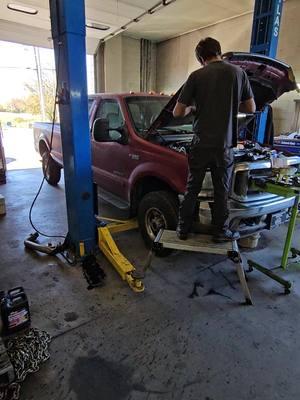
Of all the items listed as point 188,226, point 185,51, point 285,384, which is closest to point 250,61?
point 188,226

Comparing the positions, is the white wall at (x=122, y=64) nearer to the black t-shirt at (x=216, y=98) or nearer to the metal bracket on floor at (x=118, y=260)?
the metal bracket on floor at (x=118, y=260)

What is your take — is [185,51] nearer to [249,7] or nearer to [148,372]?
[249,7]

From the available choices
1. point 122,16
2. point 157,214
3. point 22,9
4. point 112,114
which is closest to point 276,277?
point 157,214

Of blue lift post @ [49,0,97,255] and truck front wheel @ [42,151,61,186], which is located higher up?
blue lift post @ [49,0,97,255]

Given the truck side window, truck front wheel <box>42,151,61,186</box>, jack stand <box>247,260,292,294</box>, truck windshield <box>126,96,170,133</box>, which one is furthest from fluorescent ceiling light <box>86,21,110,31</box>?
jack stand <box>247,260,292,294</box>

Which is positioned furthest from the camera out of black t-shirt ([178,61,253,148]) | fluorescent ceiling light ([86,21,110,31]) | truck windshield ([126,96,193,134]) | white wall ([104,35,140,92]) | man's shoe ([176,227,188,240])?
white wall ([104,35,140,92])

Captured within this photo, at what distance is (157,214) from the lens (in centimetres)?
301

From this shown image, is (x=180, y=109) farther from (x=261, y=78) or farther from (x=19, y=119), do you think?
(x=19, y=119)

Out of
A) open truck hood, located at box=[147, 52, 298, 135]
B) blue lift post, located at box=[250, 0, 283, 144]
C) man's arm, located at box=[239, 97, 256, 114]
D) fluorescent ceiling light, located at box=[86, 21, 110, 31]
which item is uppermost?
fluorescent ceiling light, located at box=[86, 21, 110, 31]

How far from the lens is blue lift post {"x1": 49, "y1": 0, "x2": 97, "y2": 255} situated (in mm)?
2322

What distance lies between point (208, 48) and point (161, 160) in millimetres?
1048

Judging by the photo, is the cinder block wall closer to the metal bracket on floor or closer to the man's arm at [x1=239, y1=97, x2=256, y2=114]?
the man's arm at [x1=239, y1=97, x2=256, y2=114]

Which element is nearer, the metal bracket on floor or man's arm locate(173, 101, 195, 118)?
man's arm locate(173, 101, 195, 118)

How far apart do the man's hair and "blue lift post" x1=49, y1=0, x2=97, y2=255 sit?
3.34ft
